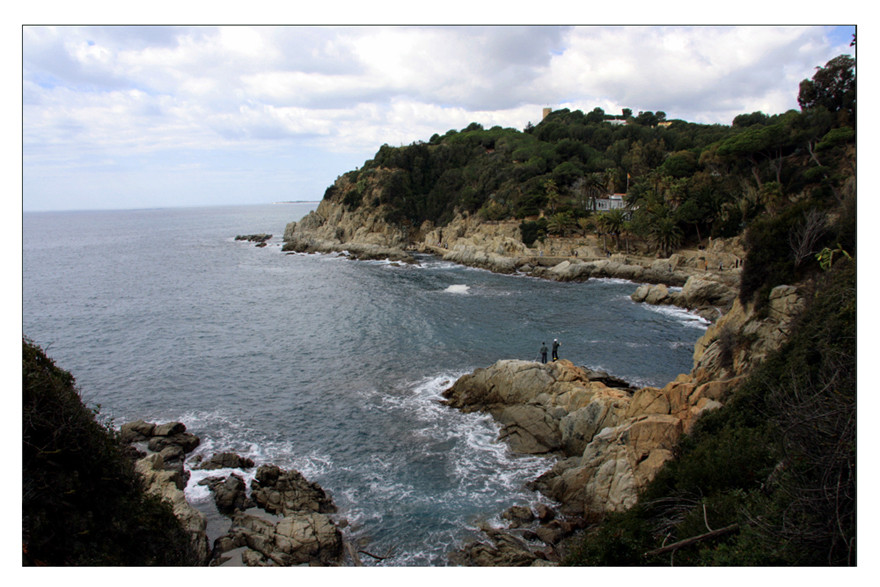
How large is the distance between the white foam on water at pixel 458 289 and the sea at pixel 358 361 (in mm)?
237

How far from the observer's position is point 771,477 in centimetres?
860

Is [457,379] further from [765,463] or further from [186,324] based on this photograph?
[186,324]

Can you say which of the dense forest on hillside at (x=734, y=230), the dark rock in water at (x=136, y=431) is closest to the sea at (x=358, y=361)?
the dark rock in water at (x=136, y=431)

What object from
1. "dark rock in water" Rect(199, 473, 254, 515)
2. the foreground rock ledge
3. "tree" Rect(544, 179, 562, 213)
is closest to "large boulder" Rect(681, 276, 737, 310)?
the foreground rock ledge

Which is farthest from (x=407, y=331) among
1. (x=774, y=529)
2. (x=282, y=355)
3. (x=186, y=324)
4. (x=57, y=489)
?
(x=774, y=529)

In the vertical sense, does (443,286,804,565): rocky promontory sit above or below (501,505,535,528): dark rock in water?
above

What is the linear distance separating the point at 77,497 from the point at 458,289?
40.2m

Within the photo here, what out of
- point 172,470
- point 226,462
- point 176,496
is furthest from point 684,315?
point 176,496

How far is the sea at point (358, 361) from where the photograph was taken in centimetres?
1573

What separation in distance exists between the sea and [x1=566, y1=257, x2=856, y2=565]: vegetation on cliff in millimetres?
5436

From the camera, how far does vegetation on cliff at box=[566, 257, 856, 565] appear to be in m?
6.52

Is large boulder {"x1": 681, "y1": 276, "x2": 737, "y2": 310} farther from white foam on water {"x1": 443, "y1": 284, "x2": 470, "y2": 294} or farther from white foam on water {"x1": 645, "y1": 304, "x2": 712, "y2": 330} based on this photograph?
white foam on water {"x1": 443, "y1": 284, "x2": 470, "y2": 294}

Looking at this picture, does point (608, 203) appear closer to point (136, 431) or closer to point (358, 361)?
point (358, 361)

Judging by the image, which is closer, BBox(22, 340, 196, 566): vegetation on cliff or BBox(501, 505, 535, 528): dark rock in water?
BBox(22, 340, 196, 566): vegetation on cliff
